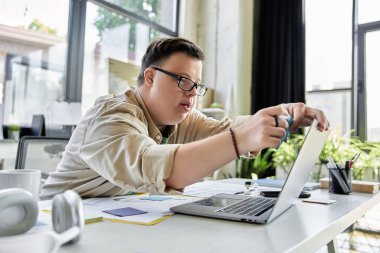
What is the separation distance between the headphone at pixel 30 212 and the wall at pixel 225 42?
3.32 metres

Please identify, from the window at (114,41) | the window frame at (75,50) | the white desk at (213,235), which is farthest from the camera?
the window at (114,41)

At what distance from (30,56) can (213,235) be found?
2.51 meters

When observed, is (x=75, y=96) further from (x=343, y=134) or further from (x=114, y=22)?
(x=343, y=134)

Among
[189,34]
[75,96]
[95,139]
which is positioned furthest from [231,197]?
[189,34]

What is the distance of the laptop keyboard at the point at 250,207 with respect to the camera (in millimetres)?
753

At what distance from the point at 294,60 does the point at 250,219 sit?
3.39 meters

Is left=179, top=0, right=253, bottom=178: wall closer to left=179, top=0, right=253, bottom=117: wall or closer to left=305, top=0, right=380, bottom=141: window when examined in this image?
left=179, top=0, right=253, bottom=117: wall

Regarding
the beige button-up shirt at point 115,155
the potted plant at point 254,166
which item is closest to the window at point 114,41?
the potted plant at point 254,166

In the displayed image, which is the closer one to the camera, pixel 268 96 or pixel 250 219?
pixel 250 219

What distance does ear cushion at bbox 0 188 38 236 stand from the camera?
1.41ft

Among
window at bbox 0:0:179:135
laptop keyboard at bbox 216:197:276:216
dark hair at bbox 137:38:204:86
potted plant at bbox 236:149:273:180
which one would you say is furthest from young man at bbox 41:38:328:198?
potted plant at bbox 236:149:273:180

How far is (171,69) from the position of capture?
3.56 ft

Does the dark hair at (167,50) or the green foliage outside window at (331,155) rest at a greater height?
the dark hair at (167,50)

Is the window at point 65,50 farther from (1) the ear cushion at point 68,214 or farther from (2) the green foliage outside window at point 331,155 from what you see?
(1) the ear cushion at point 68,214
